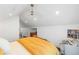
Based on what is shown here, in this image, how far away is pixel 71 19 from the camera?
1052 mm

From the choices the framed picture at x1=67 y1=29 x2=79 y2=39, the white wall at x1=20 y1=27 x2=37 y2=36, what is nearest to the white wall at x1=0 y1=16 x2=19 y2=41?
the white wall at x1=20 y1=27 x2=37 y2=36

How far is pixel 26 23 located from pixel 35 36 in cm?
14

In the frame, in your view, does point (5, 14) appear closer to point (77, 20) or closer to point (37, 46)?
point (37, 46)

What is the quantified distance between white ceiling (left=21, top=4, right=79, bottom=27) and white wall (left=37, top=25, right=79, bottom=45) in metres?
0.03

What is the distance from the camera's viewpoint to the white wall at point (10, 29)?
102 cm

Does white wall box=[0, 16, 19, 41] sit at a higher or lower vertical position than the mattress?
higher

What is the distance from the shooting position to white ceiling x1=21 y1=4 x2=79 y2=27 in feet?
3.41

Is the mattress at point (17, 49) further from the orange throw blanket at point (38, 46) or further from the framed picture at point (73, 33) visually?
the framed picture at point (73, 33)

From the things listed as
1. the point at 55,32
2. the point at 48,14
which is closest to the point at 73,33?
the point at 55,32

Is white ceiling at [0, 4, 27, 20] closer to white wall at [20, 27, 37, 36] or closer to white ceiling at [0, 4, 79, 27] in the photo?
white ceiling at [0, 4, 79, 27]
